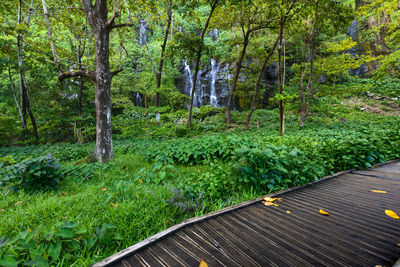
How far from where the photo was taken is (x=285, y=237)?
5.92 ft

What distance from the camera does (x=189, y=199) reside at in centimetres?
264

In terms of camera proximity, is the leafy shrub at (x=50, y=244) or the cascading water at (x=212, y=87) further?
the cascading water at (x=212, y=87)

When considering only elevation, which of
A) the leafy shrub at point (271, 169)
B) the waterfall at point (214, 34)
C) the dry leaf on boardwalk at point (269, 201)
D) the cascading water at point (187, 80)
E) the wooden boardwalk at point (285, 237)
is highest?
the waterfall at point (214, 34)

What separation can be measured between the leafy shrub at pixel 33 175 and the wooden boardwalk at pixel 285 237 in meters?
3.07

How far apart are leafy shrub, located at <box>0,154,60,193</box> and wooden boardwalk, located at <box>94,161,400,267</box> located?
3.07 meters

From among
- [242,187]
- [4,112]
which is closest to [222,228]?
[242,187]

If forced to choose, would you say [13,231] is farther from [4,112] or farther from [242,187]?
[4,112]

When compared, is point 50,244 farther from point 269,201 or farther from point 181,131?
point 181,131

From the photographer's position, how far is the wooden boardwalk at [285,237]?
1531 mm

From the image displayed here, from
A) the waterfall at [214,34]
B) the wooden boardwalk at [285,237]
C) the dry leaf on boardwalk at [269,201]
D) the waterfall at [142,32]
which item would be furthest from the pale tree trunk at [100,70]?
the waterfall at [214,34]

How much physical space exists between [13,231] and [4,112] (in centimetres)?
1514

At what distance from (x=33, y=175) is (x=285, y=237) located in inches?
171

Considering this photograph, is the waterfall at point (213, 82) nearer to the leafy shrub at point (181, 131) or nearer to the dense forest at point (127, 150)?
the dense forest at point (127, 150)

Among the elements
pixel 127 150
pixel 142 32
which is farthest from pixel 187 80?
pixel 127 150
